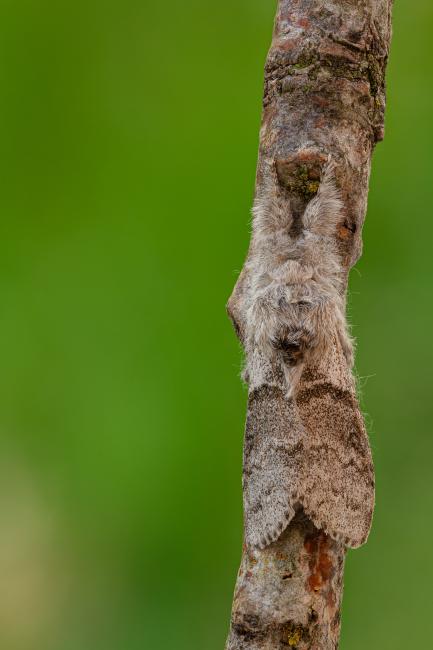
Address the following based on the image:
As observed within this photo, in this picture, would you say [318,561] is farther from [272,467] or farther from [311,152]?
[311,152]

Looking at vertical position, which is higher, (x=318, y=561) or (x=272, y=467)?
(x=272, y=467)

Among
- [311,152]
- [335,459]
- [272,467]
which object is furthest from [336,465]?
[311,152]

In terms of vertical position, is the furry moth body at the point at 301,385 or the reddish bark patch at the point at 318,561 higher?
the furry moth body at the point at 301,385

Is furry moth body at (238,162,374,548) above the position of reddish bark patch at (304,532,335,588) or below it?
above

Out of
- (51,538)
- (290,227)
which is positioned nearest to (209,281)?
(51,538)

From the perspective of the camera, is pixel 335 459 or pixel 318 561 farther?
pixel 335 459
